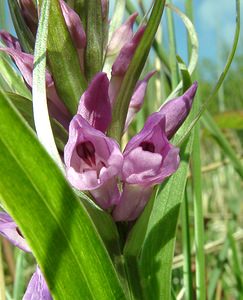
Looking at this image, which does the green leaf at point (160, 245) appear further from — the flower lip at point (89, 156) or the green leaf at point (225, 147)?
the green leaf at point (225, 147)

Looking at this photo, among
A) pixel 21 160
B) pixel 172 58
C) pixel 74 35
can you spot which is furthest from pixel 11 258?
pixel 21 160

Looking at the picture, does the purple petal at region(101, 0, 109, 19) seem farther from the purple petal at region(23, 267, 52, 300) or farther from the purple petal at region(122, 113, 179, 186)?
the purple petal at region(23, 267, 52, 300)

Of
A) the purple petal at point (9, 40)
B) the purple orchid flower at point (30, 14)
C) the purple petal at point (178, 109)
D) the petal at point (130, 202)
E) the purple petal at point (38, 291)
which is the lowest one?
the purple petal at point (38, 291)

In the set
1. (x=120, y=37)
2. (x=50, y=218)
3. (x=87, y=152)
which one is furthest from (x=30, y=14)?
(x=50, y=218)

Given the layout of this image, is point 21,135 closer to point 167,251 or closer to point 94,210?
point 94,210

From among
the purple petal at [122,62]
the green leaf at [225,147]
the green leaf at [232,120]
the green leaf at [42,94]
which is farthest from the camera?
the green leaf at [232,120]

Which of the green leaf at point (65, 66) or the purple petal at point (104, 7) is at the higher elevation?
the purple petal at point (104, 7)

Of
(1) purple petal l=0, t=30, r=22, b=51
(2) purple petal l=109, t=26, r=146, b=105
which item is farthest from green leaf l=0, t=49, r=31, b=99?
(2) purple petal l=109, t=26, r=146, b=105

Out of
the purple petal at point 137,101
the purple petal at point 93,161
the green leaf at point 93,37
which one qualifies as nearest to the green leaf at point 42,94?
the purple petal at point 93,161
